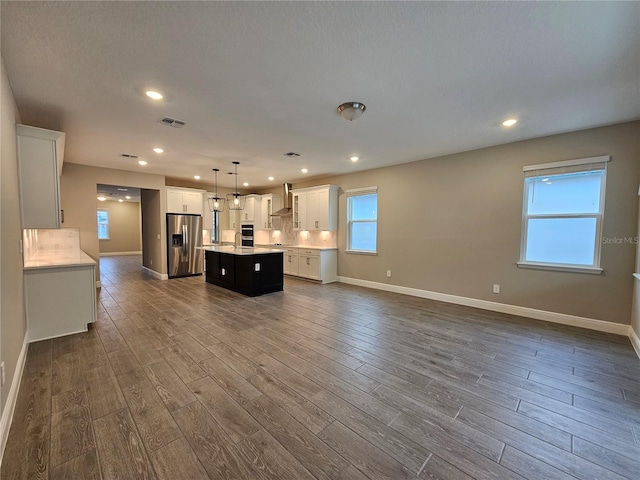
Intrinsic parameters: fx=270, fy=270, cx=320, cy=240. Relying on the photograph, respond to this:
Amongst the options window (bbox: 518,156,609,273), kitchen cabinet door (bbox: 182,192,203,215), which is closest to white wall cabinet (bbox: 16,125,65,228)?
kitchen cabinet door (bbox: 182,192,203,215)

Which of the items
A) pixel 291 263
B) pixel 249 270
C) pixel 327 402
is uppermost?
pixel 249 270

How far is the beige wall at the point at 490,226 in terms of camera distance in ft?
11.0

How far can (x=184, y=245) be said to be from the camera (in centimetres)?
713

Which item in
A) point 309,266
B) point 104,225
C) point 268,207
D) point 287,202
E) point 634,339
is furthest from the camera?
point 104,225

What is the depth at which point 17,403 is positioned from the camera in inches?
79.5

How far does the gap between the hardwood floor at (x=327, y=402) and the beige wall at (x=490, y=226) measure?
1.85 feet

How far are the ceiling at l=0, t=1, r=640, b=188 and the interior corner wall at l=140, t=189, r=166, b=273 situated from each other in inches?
132

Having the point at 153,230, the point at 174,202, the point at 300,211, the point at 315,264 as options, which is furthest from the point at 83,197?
the point at 315,264

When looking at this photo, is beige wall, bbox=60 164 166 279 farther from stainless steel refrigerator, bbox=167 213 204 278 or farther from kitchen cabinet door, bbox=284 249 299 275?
kitchen cabinet door, bbox=284 249 299 275

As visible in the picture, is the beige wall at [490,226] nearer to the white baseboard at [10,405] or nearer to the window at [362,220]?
the window at [362,220]

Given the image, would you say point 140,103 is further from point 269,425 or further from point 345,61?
point 269,425

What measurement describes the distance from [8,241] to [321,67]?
2788mm

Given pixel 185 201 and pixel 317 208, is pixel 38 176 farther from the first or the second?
pixel 317 208

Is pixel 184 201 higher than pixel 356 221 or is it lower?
higher
